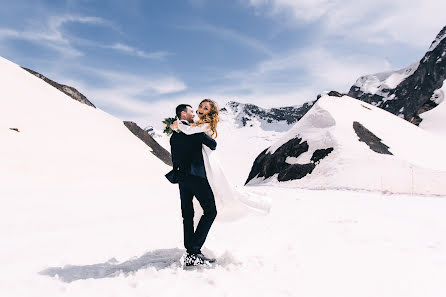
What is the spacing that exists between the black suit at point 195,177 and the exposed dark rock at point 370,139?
23.8 metres

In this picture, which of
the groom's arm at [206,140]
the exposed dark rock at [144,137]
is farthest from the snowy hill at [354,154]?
the groom's arm at [206,140]

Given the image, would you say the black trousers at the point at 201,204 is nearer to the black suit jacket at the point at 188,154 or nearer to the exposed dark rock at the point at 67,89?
the black suit jacket at the point at 188,154

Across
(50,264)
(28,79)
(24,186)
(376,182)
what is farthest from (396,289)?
(28,79)

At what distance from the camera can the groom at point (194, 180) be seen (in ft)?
14.6

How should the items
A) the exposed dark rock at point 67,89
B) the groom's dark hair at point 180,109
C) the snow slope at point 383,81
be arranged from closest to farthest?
the groom's dark hair at point 180,109, the exposed dark rock at point 67,89, the snow slope at point 383,81

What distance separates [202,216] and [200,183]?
48 centimetres

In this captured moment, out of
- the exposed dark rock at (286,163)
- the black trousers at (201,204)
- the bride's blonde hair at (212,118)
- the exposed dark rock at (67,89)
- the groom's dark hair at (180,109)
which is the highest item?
the exposed dark rock at (67,89)

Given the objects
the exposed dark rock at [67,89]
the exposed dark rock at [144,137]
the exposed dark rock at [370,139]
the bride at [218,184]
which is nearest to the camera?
the bride at [218,184]

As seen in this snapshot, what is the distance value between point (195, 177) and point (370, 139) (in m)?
Result: 26.5

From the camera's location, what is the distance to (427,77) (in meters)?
127

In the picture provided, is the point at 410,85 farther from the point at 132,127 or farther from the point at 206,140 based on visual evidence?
the point at 206,140

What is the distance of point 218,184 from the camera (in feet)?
15.1

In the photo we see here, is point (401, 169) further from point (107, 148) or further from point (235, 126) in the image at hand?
point (235, 126)

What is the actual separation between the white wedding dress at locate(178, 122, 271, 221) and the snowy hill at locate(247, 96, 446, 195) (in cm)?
1711
